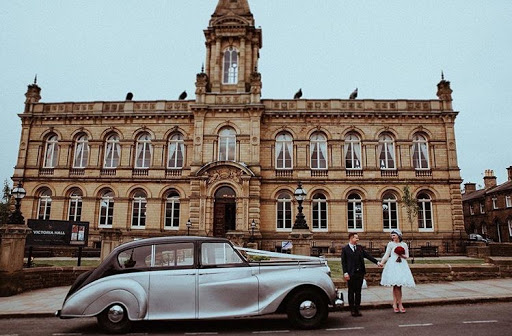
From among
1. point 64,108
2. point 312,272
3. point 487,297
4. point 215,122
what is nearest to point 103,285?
point 312,272

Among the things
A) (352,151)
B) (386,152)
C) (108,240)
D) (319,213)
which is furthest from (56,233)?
(386,152)

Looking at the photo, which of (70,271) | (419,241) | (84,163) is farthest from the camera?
(84,163)

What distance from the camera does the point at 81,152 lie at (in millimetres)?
27875

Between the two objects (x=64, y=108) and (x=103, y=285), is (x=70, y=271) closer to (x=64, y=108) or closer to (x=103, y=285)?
(x=103, y=285)

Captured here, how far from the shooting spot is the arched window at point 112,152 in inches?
1080

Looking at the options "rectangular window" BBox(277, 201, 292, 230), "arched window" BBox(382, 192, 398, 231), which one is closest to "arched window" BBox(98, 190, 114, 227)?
"rectangular window" BBox(277, 201, 292, 230)

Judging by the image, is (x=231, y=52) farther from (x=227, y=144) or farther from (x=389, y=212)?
(x=389, y=212)

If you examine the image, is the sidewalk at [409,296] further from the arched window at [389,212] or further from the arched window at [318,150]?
the arched window at [318,150]

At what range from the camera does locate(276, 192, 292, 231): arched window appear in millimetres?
25656

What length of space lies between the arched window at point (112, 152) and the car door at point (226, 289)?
891 inches

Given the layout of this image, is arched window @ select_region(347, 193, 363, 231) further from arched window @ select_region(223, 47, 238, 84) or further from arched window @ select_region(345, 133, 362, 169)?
arched window @ select_region(223, 47, 238, 84)

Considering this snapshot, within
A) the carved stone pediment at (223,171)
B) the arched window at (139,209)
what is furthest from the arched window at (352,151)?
the arched window at (139,209)

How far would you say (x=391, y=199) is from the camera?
84.9 feet

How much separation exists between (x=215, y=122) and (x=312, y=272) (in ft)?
66.5
